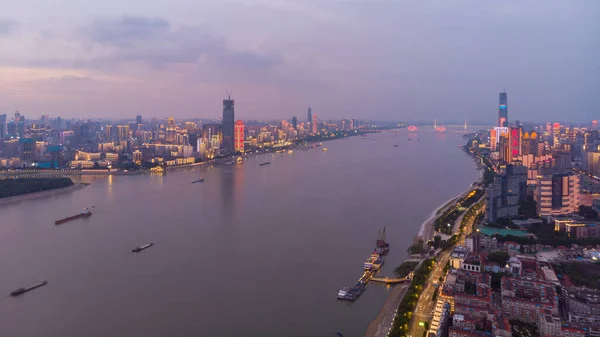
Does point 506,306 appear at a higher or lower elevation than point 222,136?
lower

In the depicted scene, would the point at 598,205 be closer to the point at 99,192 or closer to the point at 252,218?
the point at 252,218

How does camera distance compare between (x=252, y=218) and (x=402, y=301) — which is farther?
(x=252, y=218)

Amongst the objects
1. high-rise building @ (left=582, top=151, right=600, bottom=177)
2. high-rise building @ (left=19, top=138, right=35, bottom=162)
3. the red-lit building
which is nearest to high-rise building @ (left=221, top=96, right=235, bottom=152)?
the red-lit building

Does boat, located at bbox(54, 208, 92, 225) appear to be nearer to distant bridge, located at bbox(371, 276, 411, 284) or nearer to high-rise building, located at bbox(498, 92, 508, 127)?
distant bridge, located at bbox(371, 276, 411, 284)

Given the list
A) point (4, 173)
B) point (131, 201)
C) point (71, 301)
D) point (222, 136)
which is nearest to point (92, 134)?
point (222, 136)

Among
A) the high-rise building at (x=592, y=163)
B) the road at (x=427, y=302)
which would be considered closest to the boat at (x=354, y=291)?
the road at (x=427, y=302)

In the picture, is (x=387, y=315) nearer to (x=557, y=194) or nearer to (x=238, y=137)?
(x=557, y=194)

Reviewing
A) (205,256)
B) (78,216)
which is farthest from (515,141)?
(78,216)
